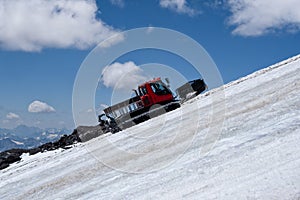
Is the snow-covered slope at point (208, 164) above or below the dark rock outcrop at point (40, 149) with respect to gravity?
below

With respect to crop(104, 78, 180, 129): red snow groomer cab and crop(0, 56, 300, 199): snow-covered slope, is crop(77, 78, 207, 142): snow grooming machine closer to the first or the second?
crop(104, 78, 180, 129): red snow groomer cab

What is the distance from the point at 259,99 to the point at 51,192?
718 cm

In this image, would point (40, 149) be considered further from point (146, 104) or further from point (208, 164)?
point (208, 164)

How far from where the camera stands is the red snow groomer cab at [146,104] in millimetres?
24266

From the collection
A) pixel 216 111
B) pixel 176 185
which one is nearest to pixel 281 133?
pixel 176 185

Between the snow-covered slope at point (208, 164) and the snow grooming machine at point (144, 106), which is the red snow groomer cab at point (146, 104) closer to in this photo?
the snow grooming machine at point (144, 106)

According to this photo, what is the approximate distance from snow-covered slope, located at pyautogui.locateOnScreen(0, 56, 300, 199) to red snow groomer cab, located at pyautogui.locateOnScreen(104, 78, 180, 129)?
10.8 metres

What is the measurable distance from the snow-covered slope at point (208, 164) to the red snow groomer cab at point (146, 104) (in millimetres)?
10784

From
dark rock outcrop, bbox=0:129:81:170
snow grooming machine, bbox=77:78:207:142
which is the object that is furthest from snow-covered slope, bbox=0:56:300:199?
dark rock outcrop, bbox=0:129:81:170

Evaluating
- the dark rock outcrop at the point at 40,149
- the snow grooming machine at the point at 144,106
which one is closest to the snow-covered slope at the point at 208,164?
the snow grooming machine at the point at 144,106

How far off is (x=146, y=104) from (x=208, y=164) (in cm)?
1773

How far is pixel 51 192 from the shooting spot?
33.0 ft

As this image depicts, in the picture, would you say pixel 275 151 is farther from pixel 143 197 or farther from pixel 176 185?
pixel 143 197

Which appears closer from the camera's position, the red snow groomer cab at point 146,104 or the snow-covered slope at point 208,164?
the snow-covered slope at point 208,164
